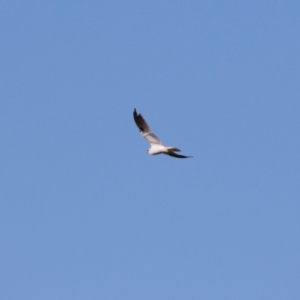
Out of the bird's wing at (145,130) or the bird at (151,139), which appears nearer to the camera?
the bird at (151,139)

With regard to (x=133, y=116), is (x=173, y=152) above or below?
below

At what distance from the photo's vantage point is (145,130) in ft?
120

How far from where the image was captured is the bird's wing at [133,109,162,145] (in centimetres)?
3622

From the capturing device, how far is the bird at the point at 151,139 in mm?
35209

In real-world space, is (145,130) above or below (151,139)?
above

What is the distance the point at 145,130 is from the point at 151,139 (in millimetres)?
623

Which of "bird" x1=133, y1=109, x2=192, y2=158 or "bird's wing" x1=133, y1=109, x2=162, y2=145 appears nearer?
"bird" x1=133, y1=109, x2=192, y2=158

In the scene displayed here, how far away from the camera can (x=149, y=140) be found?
3644 cm

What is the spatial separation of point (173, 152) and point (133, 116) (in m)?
3.44

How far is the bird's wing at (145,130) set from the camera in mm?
36219

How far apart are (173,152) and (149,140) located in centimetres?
204

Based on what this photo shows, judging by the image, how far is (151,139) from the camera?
36344 millimetres

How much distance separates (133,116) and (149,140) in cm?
160

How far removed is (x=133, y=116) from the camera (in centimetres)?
3691
